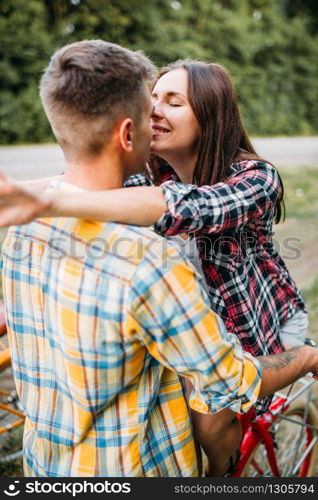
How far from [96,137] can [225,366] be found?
0.72 m

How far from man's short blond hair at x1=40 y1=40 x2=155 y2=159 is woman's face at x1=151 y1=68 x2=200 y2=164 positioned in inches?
28.3

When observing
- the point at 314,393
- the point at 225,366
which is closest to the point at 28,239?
the point at 225,366

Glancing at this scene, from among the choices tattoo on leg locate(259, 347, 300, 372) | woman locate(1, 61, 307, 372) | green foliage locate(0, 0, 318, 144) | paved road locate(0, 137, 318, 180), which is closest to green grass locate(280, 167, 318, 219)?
Result: paved road locate(0, 137, 318, 180)

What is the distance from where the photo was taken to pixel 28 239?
1368mm

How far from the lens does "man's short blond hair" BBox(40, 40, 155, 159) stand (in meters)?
1.30

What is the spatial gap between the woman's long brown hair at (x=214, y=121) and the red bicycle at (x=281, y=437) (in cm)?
101

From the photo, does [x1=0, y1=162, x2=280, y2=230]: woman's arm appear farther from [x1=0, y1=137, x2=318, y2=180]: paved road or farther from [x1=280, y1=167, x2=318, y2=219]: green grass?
[x1=0, y1=137, x2=318, y2=180]: paved road

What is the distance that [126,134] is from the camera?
4.50 feet

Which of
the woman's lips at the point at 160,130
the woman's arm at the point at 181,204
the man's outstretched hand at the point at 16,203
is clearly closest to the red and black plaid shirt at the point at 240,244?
the woman's arm at the point at 181,204

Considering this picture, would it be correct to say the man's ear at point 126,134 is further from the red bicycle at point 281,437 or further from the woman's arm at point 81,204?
the red bicycle at point 281,437

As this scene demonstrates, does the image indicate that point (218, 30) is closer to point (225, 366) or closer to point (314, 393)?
point (314, 393)

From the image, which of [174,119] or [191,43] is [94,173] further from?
[191,43]


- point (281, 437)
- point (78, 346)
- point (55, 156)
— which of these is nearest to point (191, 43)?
point (55, 156)

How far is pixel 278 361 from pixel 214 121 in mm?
1053
